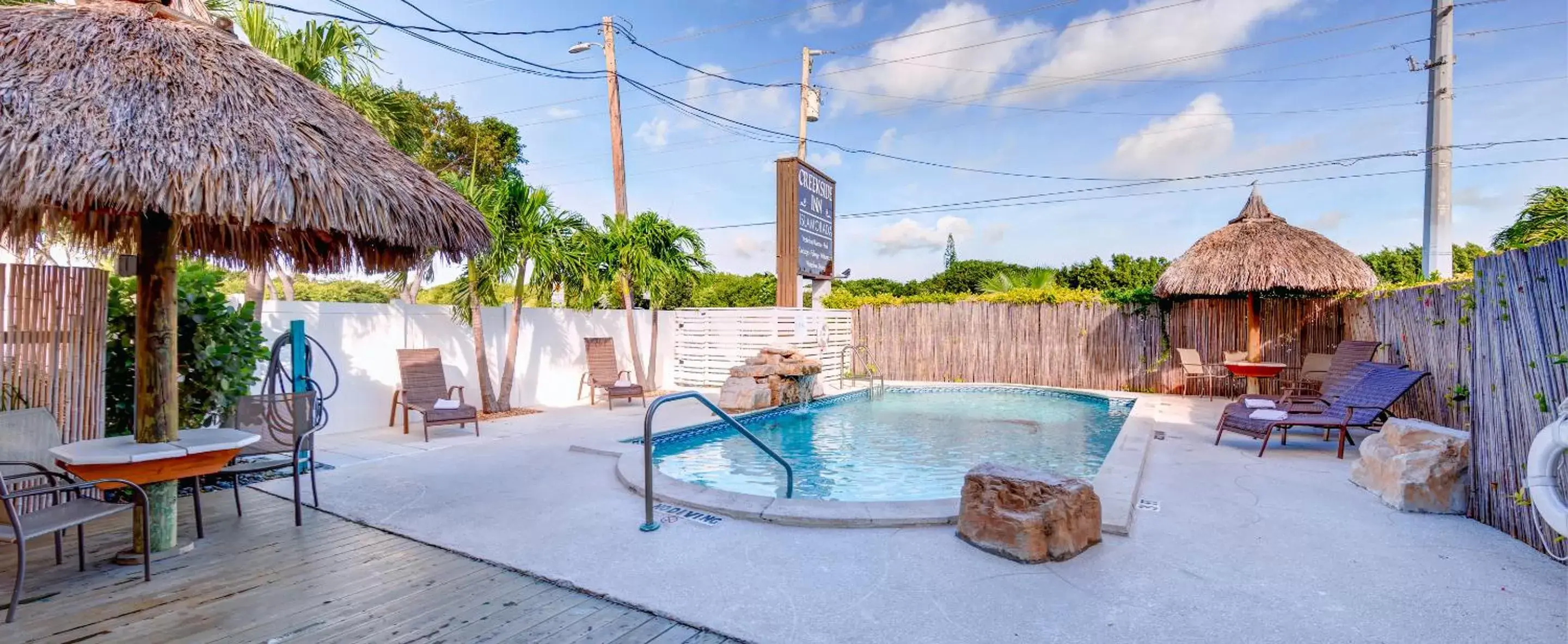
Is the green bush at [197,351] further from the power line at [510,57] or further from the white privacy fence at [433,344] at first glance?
the power line at [510,57]

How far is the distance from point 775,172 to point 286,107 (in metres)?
8.19

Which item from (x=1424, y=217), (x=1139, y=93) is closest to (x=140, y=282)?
(x=1424, y=217)

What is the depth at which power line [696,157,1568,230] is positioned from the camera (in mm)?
14156

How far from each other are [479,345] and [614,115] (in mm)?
4888

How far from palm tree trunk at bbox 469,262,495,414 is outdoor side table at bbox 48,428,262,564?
482 centimetres

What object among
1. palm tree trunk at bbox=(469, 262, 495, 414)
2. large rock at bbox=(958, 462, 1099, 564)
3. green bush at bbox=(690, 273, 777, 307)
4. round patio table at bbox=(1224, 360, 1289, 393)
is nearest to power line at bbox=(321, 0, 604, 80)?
palm tree trunk at bbox=(469, 262, 495, 414)

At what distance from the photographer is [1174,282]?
10.1 meters

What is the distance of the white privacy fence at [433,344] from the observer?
7176 millimetres

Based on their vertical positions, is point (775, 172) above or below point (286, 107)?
above

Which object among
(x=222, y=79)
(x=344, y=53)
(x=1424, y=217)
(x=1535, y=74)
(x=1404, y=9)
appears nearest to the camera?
(x=222, y=79)

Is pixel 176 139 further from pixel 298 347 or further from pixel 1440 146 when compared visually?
pixel 1440 146

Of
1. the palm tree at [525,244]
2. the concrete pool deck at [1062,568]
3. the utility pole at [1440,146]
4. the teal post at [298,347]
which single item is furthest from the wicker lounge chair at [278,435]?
the utility pole at [1440,146]

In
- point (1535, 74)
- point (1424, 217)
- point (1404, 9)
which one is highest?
point (1404, 9)

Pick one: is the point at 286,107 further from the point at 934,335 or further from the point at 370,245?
the point at 934,335
